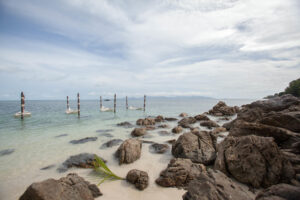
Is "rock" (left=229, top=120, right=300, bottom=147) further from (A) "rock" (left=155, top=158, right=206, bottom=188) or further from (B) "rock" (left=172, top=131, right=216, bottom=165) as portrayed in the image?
(A) "rock" (left=155, top=158, right=206, bottom=188)

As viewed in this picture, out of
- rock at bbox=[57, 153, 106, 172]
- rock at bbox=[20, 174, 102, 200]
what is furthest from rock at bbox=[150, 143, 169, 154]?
rock at bbox=[20, 174, 102, 200]

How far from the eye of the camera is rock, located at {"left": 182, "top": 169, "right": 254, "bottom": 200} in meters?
2.69

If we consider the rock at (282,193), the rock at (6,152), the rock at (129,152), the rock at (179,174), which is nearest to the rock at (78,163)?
the rock at (129,152)

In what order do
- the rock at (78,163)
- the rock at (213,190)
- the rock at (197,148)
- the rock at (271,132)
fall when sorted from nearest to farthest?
the rock at (213,190) < the rock at (271,132) < the rock at (197,148) < the rock at (78,163)

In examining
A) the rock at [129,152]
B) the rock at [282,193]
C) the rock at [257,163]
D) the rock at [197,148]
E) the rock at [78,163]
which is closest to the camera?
the rock at [282,193]

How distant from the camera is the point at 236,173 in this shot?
14.9ft

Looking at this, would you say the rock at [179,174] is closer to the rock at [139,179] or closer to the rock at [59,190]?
the rock at [139,179]

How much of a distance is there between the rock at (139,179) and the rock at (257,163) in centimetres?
245

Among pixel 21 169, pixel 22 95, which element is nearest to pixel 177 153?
pixel 21 169

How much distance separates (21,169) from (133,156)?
16.4ft

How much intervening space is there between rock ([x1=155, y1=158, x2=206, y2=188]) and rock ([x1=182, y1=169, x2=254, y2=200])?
6.03ft

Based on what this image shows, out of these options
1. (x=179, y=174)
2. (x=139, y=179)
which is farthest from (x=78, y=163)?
(x=179, y=174)

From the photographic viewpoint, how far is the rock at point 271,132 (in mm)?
5430

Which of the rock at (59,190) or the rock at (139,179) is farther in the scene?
the rock at (139,179)
